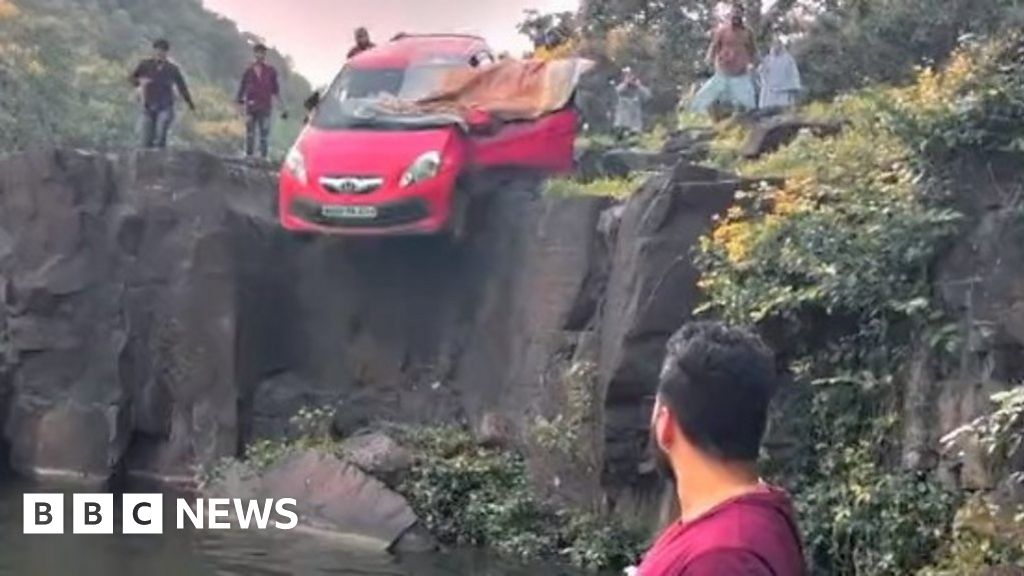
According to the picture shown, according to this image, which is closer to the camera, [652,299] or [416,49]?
[652,299]

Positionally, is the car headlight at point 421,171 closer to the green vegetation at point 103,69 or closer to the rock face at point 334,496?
the rock face at point 334,496

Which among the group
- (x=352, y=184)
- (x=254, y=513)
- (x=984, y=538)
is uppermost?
(x=352, y=184)

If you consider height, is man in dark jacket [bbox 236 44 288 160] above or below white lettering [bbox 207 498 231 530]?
above

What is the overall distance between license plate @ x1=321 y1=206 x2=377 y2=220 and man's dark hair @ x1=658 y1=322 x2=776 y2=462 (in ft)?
41.3

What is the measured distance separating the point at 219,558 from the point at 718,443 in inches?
395


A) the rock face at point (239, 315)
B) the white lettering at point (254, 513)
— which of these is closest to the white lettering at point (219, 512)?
the white lettering at point (254, 513)

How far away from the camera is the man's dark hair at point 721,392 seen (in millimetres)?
2963

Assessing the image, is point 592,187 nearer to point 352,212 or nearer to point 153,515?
point 352,212

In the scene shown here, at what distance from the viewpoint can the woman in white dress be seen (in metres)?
17.3

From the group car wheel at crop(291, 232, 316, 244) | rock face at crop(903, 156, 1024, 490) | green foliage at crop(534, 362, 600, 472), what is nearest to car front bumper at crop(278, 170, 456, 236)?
car wheel at crop(291, 232, 316, 244)

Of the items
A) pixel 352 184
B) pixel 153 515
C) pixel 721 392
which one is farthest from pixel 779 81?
pixel 721 392

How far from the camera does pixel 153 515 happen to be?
1476 cm

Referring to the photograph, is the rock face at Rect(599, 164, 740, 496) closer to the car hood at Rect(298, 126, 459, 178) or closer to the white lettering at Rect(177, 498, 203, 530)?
the car hood at Rect(298, 126, 459, 178)

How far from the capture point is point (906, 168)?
10953 millimetres
